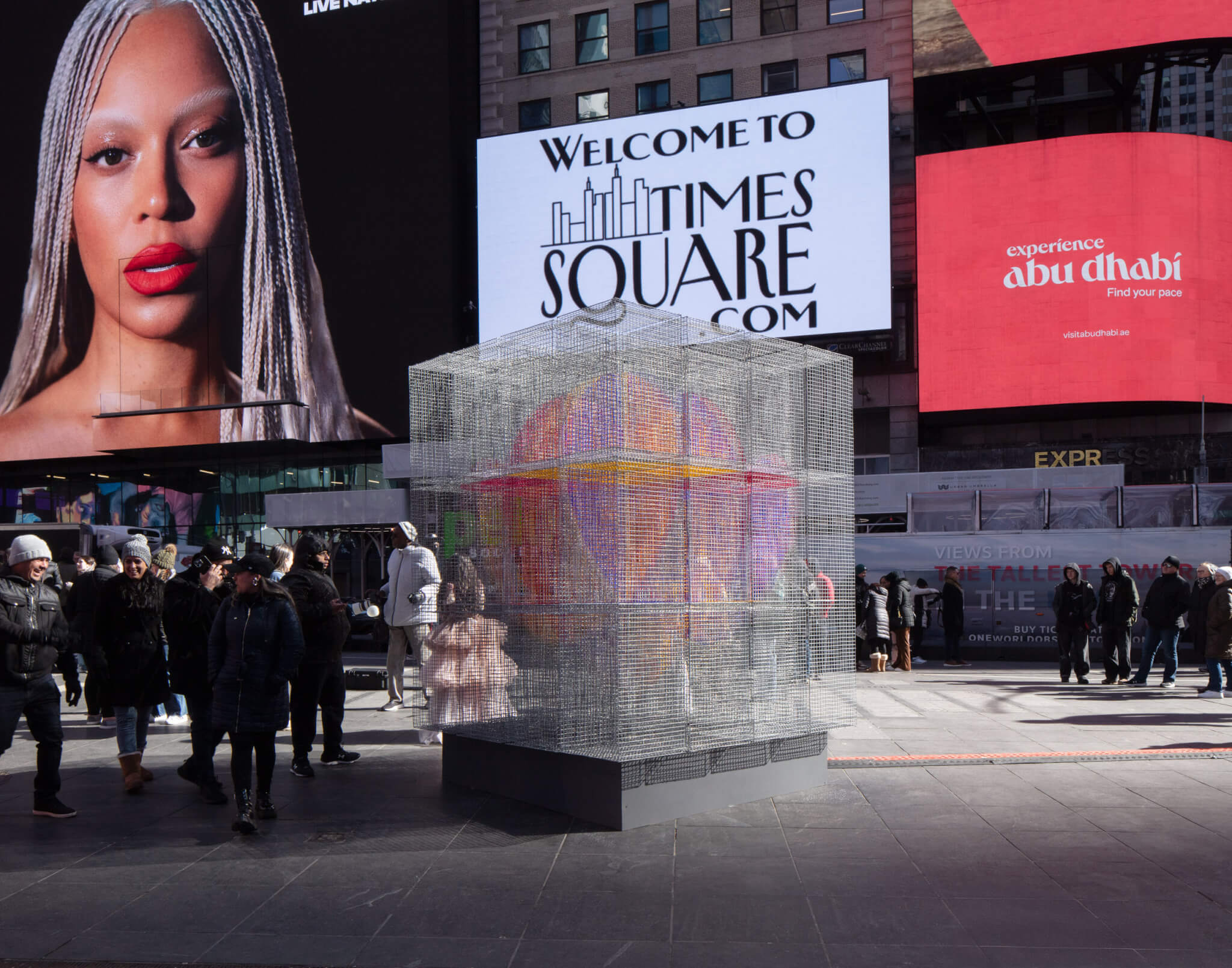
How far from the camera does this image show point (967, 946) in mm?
4805

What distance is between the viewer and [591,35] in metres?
38.4

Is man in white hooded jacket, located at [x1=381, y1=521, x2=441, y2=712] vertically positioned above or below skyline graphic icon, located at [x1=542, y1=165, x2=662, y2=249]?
below

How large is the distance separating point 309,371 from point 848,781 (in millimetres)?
33642

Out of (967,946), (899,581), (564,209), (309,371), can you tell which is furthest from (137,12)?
(967,946)

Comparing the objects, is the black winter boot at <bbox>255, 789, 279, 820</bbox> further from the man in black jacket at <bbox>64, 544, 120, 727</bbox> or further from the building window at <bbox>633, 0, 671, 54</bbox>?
the building window at <bbox>633, 0, 671, 54</bbox>

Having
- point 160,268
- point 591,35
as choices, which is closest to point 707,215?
point 591,35

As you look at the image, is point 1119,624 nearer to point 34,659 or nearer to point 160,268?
point 34,659

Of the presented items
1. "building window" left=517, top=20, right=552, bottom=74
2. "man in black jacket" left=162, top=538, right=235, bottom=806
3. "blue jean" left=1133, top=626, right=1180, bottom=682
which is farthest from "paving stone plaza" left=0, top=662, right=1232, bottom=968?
"building window" left=517, top=20, right=552, bottom=74

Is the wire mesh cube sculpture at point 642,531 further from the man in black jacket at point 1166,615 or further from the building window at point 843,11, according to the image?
the building window at point 843,11

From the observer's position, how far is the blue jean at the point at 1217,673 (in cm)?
1362

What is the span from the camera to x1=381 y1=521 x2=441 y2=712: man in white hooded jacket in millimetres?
10945

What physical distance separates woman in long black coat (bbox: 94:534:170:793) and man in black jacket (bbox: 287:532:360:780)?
1002 mm

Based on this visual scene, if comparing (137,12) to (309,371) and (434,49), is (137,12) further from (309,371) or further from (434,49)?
(309,371)

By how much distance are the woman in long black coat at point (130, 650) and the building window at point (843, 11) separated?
3303 centimetres
